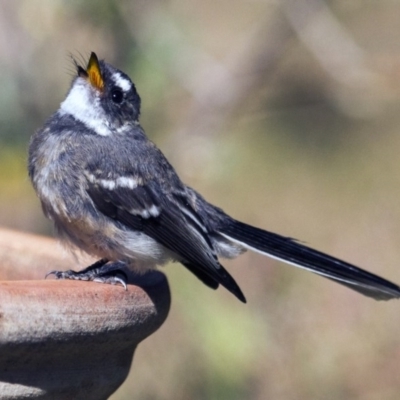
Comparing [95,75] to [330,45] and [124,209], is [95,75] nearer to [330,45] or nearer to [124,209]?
[124,209]

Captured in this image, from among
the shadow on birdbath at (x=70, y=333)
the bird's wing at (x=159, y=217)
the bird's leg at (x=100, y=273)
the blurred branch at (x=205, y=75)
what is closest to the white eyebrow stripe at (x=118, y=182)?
the bird's wing at (x=159, y=217)

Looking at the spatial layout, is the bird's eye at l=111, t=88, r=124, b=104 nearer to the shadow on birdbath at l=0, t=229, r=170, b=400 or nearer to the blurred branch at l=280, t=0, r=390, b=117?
the shadow on birdbath at l=0, t=229, r=170, b=400

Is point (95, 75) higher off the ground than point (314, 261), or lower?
higher

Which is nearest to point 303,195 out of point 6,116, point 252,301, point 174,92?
point 174,92

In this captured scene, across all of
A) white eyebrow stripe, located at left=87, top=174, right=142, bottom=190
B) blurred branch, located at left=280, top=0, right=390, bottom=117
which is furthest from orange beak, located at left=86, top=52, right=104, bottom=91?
blurred branch, located at left=280, top=0, right=390, bottom=117

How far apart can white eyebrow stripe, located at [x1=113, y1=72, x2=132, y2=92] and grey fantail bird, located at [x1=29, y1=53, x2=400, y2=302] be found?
27 millimetres

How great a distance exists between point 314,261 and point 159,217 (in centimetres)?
66

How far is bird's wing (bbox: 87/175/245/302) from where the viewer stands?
3426 mm

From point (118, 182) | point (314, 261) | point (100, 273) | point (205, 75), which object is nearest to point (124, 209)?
point (118, 182)

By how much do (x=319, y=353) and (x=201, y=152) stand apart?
1601 mm

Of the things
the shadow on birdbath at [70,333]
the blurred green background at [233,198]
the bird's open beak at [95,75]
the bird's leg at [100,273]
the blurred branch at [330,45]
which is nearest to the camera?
the shadow on birdbath at [70,333]

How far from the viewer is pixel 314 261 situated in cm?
353

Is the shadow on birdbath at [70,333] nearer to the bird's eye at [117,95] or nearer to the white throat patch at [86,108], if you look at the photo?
the white throat patch at [86,108]

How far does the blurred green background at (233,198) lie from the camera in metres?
4.80
